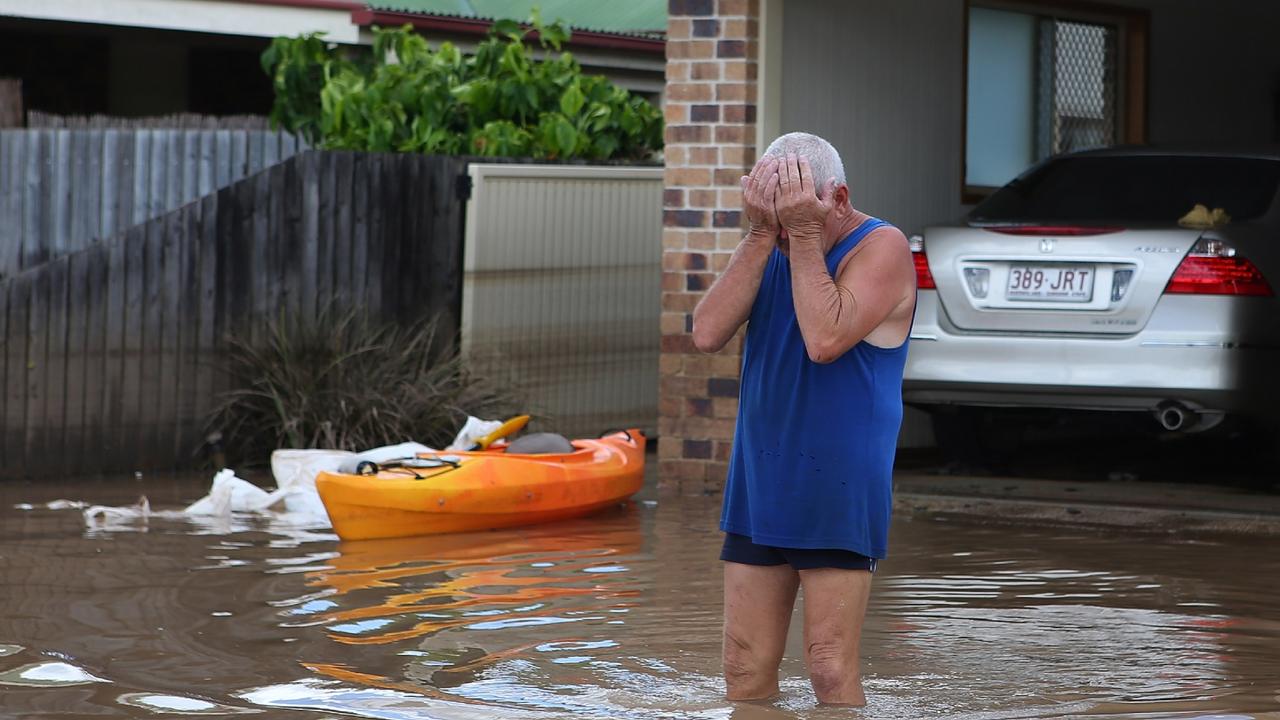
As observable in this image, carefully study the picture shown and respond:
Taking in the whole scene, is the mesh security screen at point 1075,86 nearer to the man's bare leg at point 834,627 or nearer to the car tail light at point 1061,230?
the car tail light at point 1061,230

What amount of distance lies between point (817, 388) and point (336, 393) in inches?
260

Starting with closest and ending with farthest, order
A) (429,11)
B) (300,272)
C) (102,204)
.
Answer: (300,272), (102,204), (429,11)

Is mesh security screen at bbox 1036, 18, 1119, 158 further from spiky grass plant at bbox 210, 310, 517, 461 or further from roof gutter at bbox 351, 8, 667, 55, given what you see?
roof gutter at bbox 351, 8, 667, 55

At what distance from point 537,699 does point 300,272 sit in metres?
6.51

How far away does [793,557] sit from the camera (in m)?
5.16

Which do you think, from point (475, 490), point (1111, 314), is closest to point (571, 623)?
point (475, 490)

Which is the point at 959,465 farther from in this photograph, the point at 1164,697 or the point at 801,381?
the point at 801,381

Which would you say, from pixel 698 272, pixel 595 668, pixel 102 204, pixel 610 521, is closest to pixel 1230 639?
pixel 595 668

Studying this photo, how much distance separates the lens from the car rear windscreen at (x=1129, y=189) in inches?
395

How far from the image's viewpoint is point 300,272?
12.0 metres

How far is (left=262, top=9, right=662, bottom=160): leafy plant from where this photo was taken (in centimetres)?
1344

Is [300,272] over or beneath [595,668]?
over

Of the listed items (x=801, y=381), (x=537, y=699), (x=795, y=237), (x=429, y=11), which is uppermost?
(x=429, y=11)

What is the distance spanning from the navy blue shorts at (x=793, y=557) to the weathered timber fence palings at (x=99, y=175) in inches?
314
